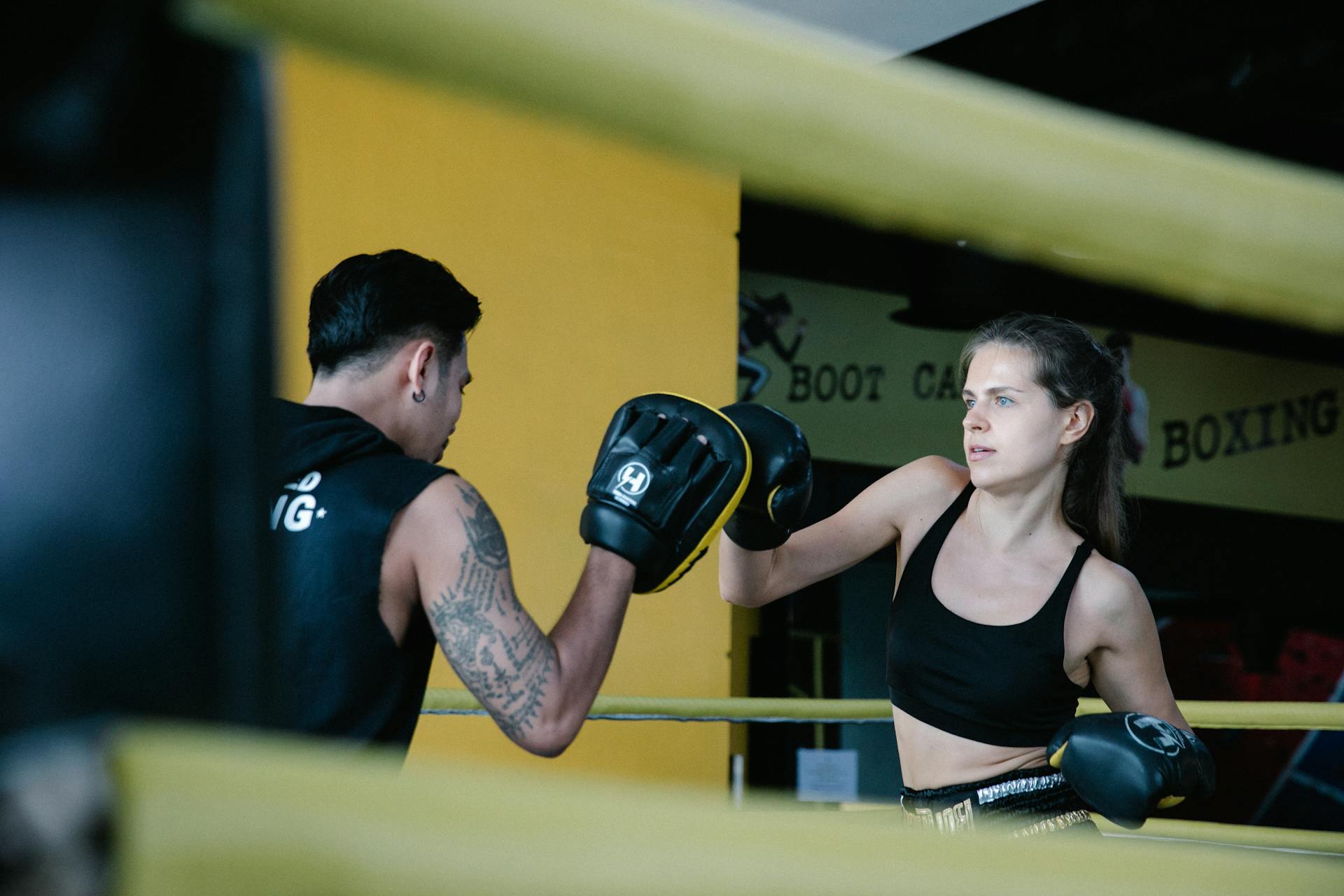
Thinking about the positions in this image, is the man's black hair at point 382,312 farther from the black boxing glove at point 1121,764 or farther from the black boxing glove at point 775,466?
the black boxing glove at point 1121,764

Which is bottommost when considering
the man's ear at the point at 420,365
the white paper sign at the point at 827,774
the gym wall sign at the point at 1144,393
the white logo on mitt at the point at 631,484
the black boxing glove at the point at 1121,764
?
the white paper sign at the point at 827,774

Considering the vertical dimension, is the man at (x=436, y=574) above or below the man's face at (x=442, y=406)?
below

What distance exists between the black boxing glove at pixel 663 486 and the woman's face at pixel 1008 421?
598 millimetres

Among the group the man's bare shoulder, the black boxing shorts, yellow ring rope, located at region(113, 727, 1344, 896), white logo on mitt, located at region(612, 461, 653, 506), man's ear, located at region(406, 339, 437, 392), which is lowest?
the black boxing shorts

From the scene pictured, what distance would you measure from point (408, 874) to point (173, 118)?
0.74ft

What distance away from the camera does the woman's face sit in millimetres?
1759

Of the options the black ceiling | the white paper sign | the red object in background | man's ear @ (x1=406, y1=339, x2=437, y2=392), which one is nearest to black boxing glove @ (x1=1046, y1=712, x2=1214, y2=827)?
→ man's ear @ (x1=406, y1=339, x2=437, y2=392)

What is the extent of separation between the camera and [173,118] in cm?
35

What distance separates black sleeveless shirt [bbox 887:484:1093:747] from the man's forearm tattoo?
79 centimetres

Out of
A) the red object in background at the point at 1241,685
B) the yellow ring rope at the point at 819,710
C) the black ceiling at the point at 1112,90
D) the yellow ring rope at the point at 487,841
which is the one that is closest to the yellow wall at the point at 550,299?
the yellow ring rope at the point at 819,710

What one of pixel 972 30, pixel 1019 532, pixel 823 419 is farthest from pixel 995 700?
pixel 823 419

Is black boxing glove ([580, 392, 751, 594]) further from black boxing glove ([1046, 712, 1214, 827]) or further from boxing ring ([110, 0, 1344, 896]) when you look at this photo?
boxing ring ([110, 0, 1344, 896])

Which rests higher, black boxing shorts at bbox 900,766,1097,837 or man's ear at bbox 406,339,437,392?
man's ear at bbox 406,339,437,392

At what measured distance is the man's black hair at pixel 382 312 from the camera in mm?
1331
